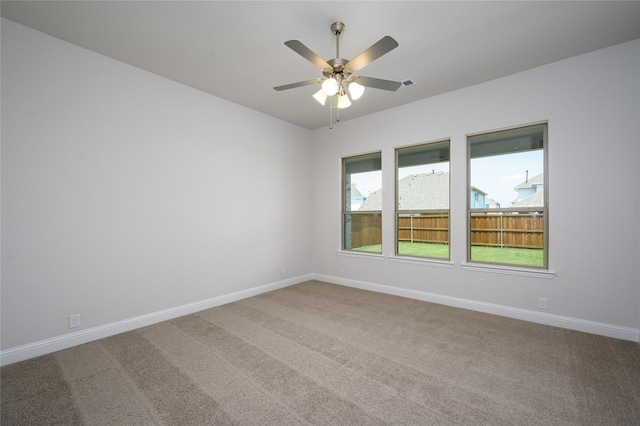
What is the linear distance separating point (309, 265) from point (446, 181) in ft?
9.53

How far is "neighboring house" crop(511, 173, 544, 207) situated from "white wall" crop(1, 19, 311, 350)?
3.69 metres

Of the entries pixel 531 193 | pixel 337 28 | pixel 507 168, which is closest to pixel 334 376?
pixel 337 28

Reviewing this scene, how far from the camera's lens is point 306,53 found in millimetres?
2080

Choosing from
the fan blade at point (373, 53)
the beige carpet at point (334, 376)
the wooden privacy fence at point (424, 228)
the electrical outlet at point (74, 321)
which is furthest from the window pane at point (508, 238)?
the electrical outlet at point (74, 321)

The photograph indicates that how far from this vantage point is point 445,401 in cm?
193

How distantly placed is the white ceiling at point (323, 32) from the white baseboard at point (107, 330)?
2.87m

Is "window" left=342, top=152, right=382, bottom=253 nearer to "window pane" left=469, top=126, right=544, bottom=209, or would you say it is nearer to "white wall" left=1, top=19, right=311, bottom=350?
"window pane" left=469, top=126, right=544, bottom=209

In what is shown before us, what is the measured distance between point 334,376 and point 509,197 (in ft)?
10.2

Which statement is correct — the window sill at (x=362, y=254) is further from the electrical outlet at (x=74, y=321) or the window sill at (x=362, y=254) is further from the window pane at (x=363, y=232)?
the electrical outlet at (x=74, y=321)

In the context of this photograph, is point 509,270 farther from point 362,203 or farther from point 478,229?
point 362,203

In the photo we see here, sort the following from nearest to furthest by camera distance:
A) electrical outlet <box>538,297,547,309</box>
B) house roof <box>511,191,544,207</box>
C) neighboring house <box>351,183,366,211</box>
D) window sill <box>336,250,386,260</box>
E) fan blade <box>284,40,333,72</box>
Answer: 1. fan blade <box>284,40,333,72</box>
2. electrical outlet <box>538,297,547,309</box>
3. house roof <box>511,191,544,207</box>
4. window sill <box>336,250,386,260</box>
5. neighboring house <box>351,183,366,211</box>

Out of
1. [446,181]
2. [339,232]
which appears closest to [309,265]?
[339,232]

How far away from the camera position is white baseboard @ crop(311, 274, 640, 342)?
2.84 meters

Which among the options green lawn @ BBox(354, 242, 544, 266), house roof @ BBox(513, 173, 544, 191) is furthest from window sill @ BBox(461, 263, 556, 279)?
house roof @ BBox(513, 173, 544, 191)
